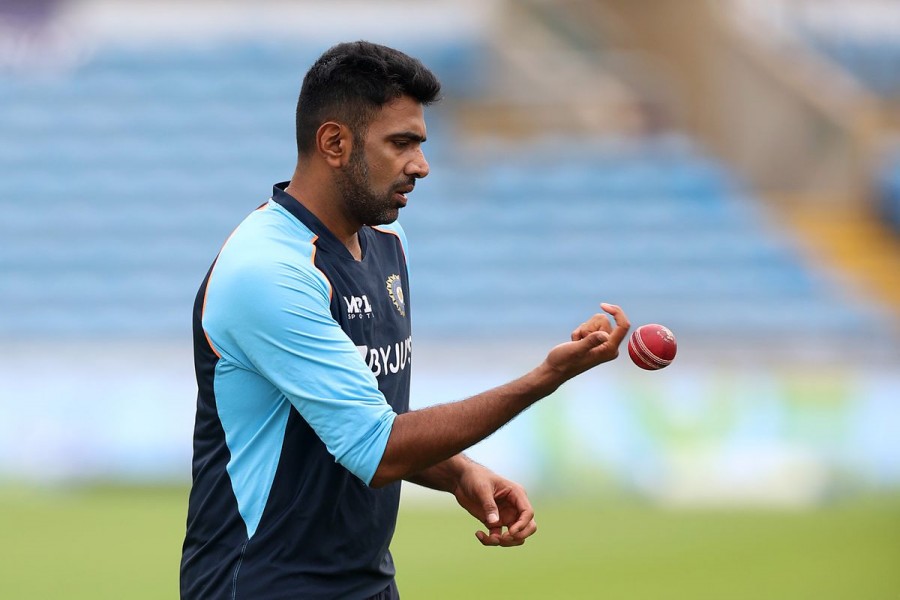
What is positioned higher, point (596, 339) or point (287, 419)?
point (596, 339)

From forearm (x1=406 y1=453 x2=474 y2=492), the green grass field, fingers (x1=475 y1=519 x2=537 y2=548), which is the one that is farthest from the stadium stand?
fingers (x1=475 y1=519 x2=537 y2=548)

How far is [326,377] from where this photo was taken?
328cm

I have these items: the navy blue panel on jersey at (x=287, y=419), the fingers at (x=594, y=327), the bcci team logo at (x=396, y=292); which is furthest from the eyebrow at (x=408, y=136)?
the fingers at (x=594, y=327)

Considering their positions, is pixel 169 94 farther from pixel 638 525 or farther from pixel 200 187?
pixel 638 525

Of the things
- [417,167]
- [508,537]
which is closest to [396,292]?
[417,167]

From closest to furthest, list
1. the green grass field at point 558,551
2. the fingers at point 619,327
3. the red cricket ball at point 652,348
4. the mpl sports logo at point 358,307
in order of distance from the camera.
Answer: the fingers at point 619,327 → the red cricket ball at point 652,348 → the mpl sports logo at point 358,307 → the green grass field at point 558,551

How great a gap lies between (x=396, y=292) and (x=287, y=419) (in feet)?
1.79

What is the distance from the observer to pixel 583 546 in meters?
9.38

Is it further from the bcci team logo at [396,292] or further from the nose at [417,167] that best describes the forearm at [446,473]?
the nose at [417,167]

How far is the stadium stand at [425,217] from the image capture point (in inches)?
552

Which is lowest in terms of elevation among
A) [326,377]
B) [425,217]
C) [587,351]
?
[326,377]

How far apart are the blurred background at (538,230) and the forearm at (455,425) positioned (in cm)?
501

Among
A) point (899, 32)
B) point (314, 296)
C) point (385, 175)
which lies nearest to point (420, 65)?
point (385, 175)

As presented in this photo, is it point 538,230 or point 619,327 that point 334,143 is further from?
point 538,230
